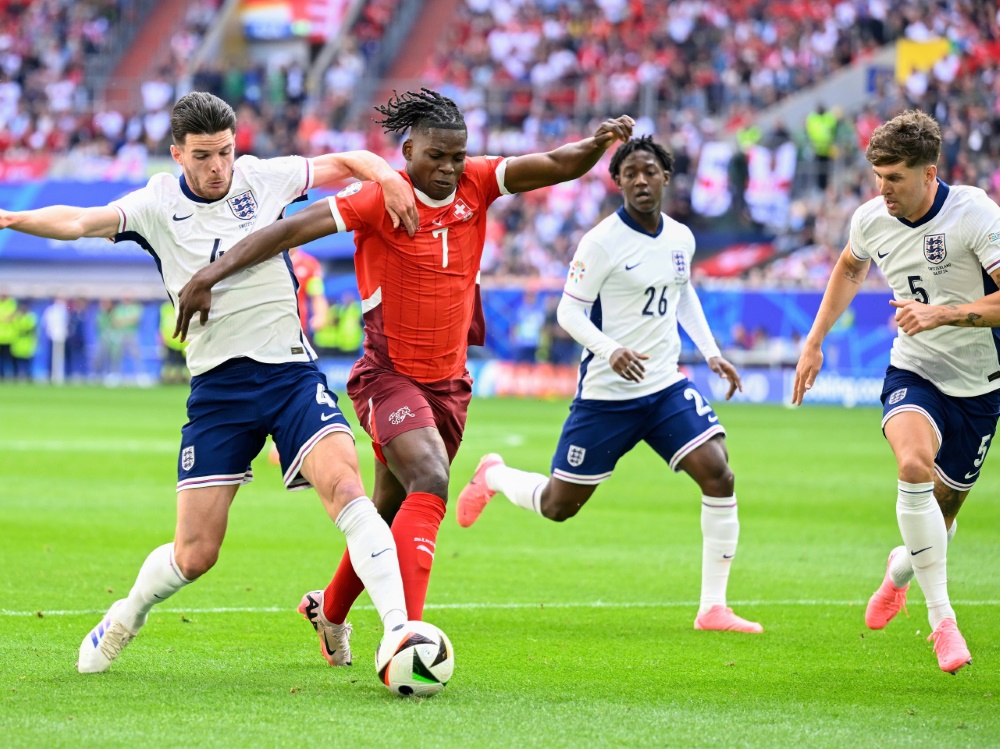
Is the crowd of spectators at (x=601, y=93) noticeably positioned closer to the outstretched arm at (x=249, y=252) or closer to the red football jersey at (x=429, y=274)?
the red football jersey at (x=429, y=274)

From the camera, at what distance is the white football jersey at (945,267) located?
6.54 m

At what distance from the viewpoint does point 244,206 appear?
611cm

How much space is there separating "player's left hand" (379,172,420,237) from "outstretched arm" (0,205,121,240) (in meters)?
1.08

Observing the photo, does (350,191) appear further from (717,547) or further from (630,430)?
(717,547)

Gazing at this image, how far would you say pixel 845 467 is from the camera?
1698 centimetres

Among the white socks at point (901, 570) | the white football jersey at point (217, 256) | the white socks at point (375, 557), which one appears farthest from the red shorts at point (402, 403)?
the white socks at point (901, 570)

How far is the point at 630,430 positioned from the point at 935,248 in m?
2.21

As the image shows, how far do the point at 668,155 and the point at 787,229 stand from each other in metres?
22.8

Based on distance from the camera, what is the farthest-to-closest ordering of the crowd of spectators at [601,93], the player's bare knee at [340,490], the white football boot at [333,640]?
the crowd of spectators at [601,93] → the white football boot at [333,640] → the player's bare knee at [340,490]

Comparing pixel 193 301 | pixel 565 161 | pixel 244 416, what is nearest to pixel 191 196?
pixel 193 301

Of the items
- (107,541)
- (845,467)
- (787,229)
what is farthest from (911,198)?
(787,229)

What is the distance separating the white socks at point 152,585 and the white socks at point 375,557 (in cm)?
76

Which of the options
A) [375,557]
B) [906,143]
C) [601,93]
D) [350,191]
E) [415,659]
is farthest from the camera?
[601,93]

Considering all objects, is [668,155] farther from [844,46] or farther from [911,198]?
[844,46]
